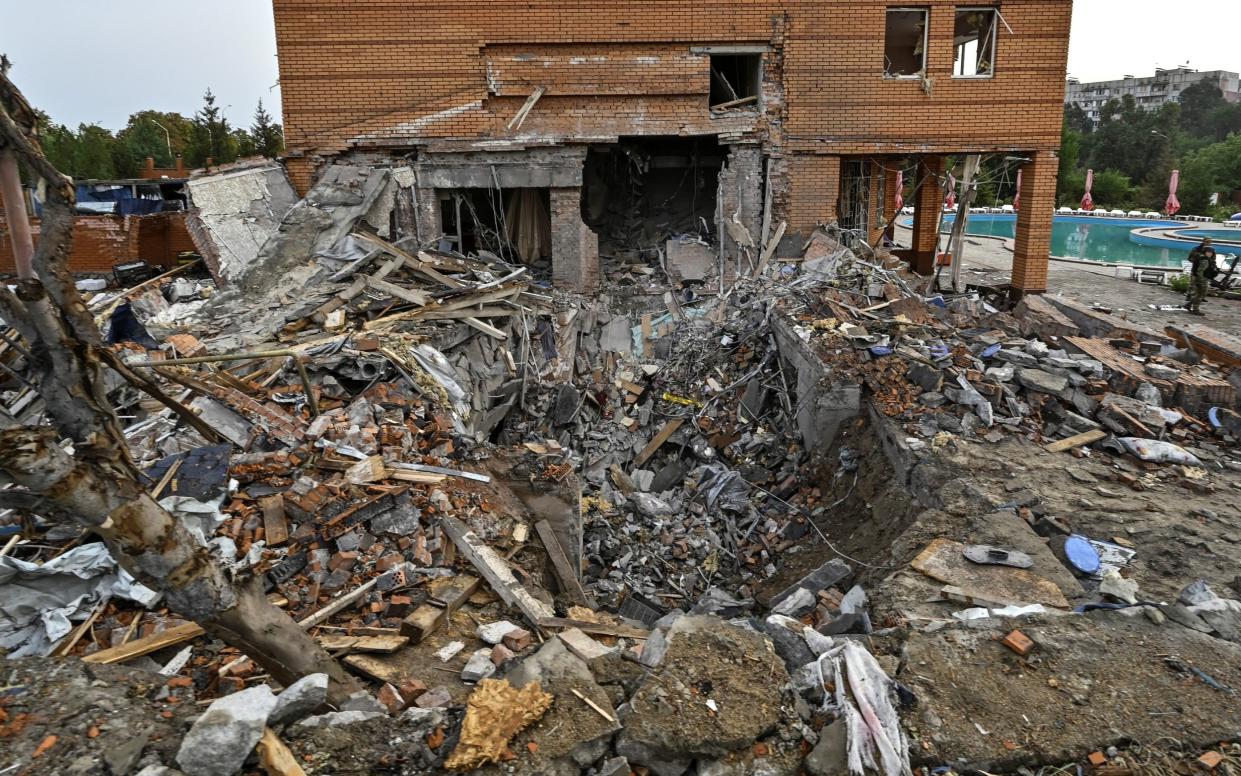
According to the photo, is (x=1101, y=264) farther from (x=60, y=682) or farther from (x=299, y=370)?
(x=60, y=682)

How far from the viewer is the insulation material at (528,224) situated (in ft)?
46.4

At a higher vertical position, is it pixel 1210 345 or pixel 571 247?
pixel 571 247

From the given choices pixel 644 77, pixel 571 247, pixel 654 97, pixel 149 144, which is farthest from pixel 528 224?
pixel 149 144

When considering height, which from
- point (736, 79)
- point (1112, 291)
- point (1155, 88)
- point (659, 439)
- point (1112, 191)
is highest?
point (1155, 88)

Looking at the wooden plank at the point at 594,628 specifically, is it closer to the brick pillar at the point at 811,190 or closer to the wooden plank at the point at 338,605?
the wooden plank at the point at 338,605

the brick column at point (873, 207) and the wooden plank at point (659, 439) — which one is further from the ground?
the brick column at point (873, 207)

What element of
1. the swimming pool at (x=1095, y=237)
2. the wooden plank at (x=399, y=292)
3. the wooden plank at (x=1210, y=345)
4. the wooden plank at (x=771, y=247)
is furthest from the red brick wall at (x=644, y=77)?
the swimming pool at (x=1095, y=237)

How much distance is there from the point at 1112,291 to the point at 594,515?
14.1m

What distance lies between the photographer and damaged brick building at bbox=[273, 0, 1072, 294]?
12.2 meters

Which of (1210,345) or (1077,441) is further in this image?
(1210,345)

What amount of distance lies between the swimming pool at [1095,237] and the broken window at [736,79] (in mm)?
13440

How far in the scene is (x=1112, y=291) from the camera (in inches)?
644

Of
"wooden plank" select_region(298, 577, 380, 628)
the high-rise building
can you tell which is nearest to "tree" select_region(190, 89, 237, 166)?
"wooden plank" select_region(298, 577, 380, 628)

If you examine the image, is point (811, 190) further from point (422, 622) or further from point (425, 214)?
point (422, 622)
